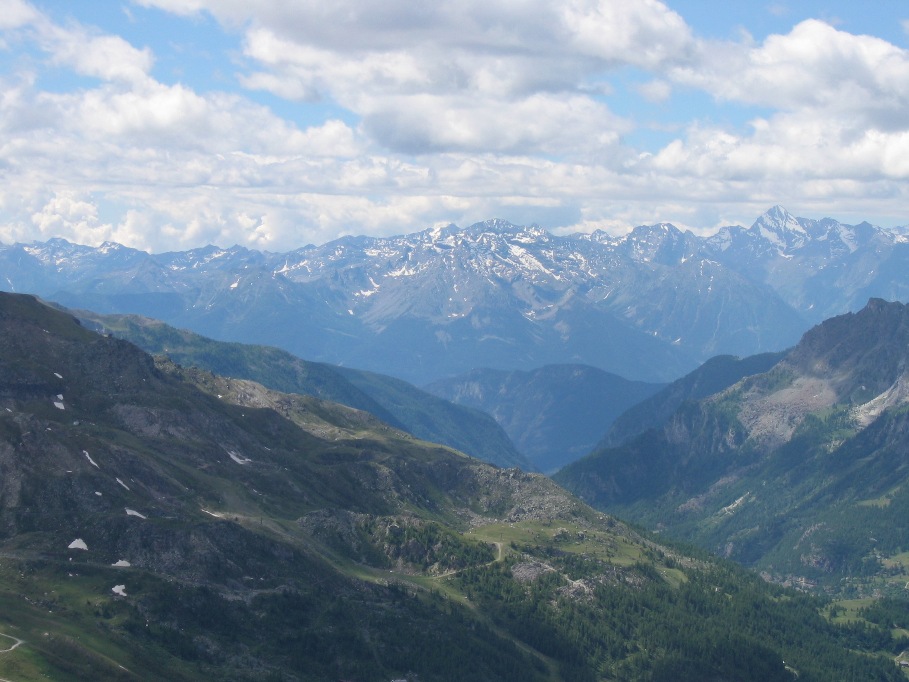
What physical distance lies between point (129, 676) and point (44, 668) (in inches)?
619

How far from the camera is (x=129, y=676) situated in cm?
19275

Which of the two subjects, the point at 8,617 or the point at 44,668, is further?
the point at 8,617

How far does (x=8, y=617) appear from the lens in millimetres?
199000

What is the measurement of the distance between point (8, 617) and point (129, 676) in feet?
85.3

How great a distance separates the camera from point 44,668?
182500 millimetres

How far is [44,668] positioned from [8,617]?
2122cm
